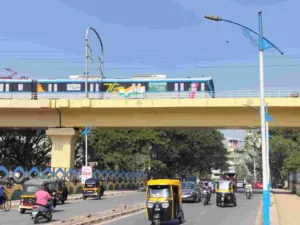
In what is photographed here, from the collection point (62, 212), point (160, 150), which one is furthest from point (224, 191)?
point (160, 150)

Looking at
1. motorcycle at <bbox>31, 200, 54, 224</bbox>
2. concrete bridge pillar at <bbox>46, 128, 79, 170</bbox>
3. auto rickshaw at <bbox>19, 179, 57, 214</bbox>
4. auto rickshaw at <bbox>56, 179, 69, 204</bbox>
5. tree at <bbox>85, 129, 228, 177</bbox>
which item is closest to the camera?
motorcycle at <bbox>31, 200, 54, 224</bbox>

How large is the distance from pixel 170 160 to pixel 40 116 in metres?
40.5

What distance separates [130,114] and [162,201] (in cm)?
2880

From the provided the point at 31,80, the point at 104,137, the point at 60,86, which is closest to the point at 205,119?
the point at 60,86

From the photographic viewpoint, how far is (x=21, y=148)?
71.2 meters

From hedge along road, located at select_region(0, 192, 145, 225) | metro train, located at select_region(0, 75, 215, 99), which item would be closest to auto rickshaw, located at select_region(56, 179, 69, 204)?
hedge along road, located at select_region(0, 192, 145, 225)

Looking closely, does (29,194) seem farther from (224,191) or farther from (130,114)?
(130,114)

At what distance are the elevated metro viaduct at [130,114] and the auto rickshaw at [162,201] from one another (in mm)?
24286

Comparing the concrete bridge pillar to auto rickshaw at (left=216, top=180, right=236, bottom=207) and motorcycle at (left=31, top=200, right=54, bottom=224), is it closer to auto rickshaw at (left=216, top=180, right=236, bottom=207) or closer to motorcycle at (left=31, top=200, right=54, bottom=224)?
auto rickshaw at (left=216, top=180, right=236, bottom=207)

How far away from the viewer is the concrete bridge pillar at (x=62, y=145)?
45.4 m

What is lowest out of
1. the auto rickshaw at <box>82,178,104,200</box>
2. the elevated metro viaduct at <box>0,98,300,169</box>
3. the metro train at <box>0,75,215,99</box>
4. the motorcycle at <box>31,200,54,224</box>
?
the auto rickshaw at <box>82,178,104,200</box>

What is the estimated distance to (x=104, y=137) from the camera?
67.4m

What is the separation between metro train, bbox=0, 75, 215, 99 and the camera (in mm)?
44219

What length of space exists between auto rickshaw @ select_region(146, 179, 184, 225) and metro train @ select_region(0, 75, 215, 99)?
2704 centimetres
